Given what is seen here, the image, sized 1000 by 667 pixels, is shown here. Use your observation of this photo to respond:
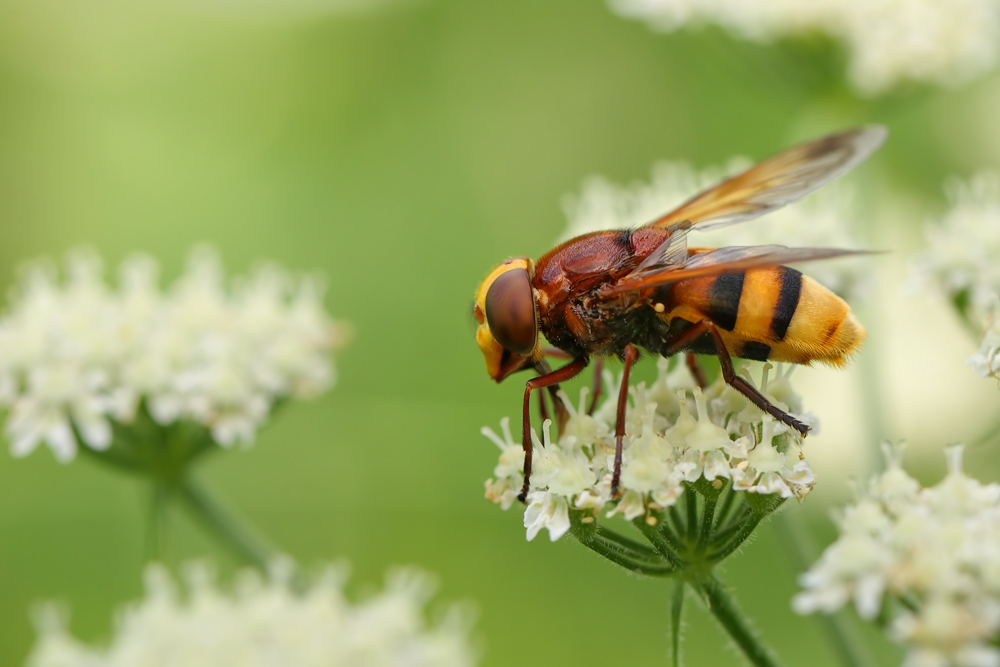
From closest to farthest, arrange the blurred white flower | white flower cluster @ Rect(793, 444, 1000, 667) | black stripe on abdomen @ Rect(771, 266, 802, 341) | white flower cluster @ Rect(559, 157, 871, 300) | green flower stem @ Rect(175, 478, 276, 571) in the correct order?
white flower cluster @ Rect(793, 444, 1000, 667)
black stripe on abdomen @ Rect(771, 266, 802, 341)
the blurred white flower
green flower stem @ Rect(175, 478, 276, 571)
white flower cluster @ Rect(559, 157, 871, 300)

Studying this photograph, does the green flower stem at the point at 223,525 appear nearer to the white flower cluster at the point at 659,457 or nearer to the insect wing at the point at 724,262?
the white flower cluster at the point at 659,457

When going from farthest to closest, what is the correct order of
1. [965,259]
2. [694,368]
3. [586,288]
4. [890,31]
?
[890,31]
[965,259]
[694,368]
[586,288]

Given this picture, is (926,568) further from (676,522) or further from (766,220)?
(766,220)

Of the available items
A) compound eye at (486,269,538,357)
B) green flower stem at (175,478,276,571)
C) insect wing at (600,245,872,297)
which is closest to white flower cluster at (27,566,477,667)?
green flower stem at (175,478,276,571)

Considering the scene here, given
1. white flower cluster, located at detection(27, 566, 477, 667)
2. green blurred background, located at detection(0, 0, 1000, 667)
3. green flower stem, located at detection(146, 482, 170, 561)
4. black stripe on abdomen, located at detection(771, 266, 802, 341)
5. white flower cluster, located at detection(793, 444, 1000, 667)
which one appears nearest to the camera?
white flower cluster, located at detection(793, 444, 1000, 667)

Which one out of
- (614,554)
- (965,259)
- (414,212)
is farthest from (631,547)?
(414,212)

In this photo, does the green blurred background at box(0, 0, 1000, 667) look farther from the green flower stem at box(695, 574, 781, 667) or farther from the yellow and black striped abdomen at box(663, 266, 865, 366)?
the green flower stem at box(695, 574, 781, 667)

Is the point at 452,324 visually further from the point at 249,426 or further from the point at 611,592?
the point at 249,426
